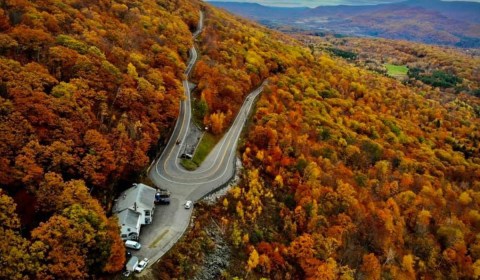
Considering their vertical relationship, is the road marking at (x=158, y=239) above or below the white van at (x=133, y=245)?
below

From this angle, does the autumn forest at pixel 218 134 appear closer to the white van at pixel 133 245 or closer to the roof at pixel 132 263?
the roof at pixel 132 263

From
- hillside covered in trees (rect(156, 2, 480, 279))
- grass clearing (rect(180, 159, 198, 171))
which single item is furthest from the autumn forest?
grass clearing (rect(180, 159, 198, 171))

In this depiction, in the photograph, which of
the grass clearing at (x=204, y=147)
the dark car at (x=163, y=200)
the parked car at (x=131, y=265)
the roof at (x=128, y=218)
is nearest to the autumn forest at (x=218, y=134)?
the parked car at (x=131, y=265)

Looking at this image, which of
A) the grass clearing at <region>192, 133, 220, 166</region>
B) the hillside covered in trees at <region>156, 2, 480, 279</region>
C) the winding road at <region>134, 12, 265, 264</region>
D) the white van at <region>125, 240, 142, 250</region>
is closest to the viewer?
the white van at <region>125, 240, 142, 250</region>

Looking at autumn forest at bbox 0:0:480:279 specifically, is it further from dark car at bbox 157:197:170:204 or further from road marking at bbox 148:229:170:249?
dark car at bbox 157:197:170:204

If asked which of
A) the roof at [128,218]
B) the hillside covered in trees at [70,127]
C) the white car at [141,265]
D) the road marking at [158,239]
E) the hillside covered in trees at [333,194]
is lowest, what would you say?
the hillside covered in trees at [333,194]

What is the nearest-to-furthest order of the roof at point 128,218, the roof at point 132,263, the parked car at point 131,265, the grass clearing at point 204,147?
the parked car at point 131,265
the roof at point 132,263
the roof at point 128,218
the grass clearing at point 204,147

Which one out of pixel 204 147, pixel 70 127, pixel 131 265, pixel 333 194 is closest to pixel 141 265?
pixel 131 265

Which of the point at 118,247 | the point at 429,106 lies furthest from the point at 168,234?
the point at 429,106
